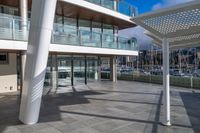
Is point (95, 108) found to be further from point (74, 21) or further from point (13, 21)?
point (74, 21)

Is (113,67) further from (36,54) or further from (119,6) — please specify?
(36,54)

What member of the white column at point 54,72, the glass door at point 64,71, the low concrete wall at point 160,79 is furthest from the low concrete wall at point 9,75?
the low concrete wall at point 160,79

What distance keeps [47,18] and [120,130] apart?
455 cm

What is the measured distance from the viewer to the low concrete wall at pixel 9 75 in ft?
47.2

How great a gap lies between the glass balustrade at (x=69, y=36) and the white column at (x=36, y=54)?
391cm

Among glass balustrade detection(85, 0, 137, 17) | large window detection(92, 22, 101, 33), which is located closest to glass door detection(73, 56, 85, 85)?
large window detection(92, 22, 101, 33)

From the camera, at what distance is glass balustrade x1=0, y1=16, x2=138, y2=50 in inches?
391

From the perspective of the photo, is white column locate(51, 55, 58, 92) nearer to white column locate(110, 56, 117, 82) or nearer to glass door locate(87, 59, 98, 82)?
glass door locate(87, 59, 98, 82)

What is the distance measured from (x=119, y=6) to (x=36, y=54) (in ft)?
41.9

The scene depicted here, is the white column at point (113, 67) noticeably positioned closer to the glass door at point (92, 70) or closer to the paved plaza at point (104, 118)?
the glass door at point (92, 70)

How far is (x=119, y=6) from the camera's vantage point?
1761 cm

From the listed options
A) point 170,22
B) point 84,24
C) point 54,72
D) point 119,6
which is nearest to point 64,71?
point 54,72

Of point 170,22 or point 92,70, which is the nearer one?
point 170,22

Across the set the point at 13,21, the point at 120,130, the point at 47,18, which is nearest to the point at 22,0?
the point at 13,21
